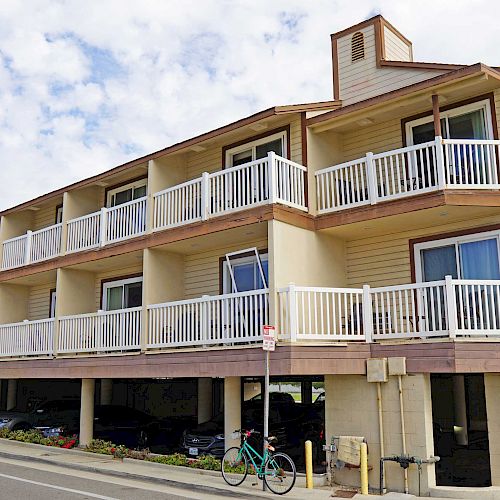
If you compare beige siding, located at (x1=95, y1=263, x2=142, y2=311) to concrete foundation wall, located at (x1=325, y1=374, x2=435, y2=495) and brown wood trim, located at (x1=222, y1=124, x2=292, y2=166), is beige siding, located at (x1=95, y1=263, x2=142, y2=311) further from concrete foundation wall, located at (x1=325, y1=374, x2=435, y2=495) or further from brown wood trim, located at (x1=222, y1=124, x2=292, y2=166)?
concrete foundation wall, located at (x1=325, y1=374, x2=435, y2=495)

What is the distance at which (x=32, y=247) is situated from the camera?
834 inches

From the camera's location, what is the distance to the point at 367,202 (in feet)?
46.5

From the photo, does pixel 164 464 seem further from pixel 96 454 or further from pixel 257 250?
pixel 257 250

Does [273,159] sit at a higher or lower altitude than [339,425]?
higher

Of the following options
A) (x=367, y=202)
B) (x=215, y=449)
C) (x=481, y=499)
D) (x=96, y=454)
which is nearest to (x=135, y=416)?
(x=96, y=454)

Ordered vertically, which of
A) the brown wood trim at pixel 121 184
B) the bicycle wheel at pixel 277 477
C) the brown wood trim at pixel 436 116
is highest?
the brown wood trim at pixel 121 184

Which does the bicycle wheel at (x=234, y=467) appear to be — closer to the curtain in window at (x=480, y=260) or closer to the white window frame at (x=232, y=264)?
the white window frame at (x=232, y=264)

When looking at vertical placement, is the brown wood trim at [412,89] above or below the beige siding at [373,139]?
above

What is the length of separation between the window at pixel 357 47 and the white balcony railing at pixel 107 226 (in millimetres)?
7060

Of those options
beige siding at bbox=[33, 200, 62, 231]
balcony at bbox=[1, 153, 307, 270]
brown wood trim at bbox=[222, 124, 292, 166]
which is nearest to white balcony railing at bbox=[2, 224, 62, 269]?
balcony at bbox=[1, 153, 307, 270]

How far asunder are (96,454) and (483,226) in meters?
11.0

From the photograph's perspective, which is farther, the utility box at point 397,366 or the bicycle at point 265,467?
the utility box at point 397,366

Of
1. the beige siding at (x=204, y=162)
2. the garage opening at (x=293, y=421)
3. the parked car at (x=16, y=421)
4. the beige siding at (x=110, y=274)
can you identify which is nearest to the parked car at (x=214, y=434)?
the garage opening at (x=293, y=421)

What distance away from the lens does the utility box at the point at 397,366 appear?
12.0 meters
